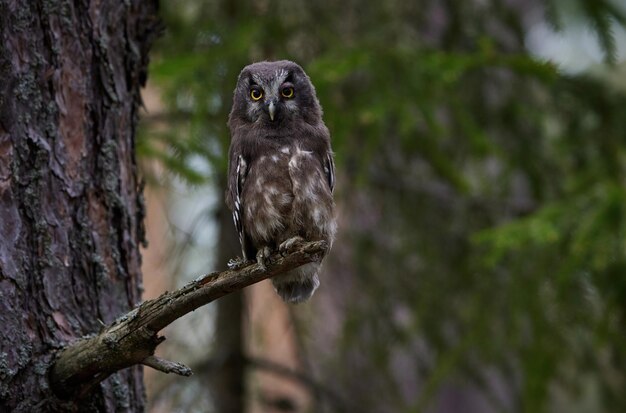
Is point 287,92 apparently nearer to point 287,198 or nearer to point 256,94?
point 256,94

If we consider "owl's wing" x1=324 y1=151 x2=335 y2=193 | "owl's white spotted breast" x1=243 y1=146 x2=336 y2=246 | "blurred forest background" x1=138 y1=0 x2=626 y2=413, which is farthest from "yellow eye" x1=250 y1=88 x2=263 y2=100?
"blurred forest background" x1=138 y1=0 x2=626 y2=413

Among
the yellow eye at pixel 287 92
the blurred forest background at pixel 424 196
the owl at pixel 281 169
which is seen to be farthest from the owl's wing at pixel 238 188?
the blurred forest background at pixel 424 196

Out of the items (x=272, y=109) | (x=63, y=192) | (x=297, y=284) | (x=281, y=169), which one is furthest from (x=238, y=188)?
(x=63, y=192)

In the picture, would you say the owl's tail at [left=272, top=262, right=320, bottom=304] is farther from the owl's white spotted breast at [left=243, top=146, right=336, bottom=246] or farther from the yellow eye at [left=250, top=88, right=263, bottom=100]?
the yellow eye at [left=250, top=88, right=263, bottom=100]

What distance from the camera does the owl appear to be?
10.7ft

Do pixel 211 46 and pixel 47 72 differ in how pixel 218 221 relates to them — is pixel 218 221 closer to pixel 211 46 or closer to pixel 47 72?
pixel 211 46

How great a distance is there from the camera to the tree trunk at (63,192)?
2.86 meters

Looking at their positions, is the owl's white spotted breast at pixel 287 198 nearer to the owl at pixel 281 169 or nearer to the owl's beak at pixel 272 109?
the owl at pixel 281 169

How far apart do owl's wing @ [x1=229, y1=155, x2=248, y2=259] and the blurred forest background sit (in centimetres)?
116

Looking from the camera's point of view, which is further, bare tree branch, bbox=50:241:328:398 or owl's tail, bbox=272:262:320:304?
owl's tail, bbox=272:262:320:304

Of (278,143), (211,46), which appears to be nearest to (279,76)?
(278,143)

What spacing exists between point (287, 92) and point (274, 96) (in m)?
0.10

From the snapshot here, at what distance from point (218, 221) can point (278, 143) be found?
239 centimetres

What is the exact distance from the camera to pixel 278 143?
336 centimetres
